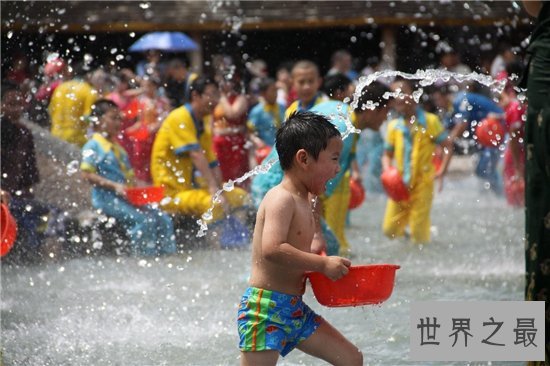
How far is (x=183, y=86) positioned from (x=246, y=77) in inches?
111

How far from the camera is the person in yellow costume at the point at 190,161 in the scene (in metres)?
8.93

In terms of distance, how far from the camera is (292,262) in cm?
412

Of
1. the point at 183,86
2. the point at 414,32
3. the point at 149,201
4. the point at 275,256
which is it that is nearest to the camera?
the point at 275,256

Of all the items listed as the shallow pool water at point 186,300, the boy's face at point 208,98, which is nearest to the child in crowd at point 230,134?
the boy's face at point 208,98

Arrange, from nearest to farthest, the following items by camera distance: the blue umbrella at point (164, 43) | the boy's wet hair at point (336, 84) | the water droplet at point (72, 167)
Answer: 1. the boy's wet hair at point (336, 84)
2. the water droplet at point (72, 167)
3. the blue umbrella at point (164, 43)

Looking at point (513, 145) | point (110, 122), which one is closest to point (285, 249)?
point (110, 122)

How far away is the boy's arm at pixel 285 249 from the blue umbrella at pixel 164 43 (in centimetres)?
1166

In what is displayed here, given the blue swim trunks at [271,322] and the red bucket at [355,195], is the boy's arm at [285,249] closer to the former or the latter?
the blue swim trunks at [271,322]

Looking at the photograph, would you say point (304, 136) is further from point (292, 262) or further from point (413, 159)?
point (413, 159)

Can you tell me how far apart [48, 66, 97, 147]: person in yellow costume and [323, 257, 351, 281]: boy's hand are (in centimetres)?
513

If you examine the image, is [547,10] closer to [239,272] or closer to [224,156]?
[239,272]

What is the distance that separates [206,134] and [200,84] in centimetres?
48

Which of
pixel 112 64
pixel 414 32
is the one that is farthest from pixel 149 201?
pixel 414 32

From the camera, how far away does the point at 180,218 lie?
8914mm
